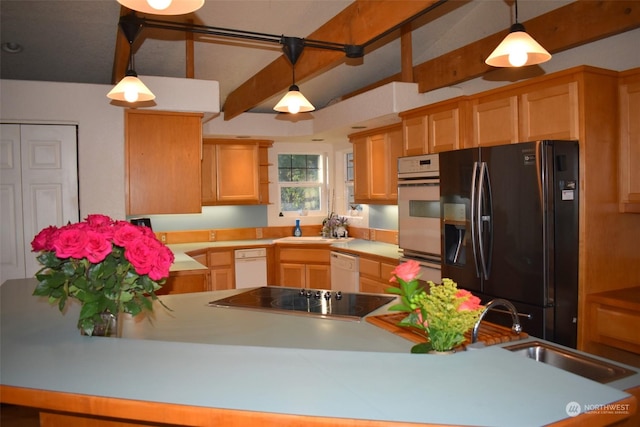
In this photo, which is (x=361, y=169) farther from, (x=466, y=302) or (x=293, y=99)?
(x=466, y=302)

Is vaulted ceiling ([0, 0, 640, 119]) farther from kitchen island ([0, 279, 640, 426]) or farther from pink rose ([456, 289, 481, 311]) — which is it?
kitchen island ([0, 279, 640, 426])

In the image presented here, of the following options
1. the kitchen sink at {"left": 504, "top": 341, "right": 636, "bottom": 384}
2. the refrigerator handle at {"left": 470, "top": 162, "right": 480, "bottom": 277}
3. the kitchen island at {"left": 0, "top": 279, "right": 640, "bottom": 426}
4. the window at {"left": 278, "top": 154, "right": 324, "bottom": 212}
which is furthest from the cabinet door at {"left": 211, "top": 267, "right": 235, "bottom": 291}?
the kitchen sink at {"left": 504, "top": 341, "right": 636, "bottom": 384}

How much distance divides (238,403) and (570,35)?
315cm

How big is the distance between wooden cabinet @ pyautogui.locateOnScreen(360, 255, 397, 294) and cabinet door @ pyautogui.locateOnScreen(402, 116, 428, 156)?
1041 mm

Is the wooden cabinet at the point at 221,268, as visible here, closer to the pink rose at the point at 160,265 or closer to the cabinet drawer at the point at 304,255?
the cabinet drawer at the point at 304,255

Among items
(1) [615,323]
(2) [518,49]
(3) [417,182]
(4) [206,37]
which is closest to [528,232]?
(1) [615,323]

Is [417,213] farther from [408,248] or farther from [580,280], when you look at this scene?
[580,280]

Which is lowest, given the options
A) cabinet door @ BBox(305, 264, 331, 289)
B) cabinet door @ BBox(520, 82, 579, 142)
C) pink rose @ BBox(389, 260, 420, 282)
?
cabinet door @ BBox(305, 264, 331, 289)

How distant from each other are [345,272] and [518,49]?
337 cm

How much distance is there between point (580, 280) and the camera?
9.34 ft

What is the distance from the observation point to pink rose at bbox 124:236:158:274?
5.26 feet

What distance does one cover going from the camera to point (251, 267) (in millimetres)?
5832

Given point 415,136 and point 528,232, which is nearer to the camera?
point 528,232

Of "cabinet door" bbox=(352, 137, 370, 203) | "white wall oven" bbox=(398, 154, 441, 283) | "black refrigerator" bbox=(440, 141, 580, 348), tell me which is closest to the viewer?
"black refrigerator" bbox=(440, 141, 580, 348)
